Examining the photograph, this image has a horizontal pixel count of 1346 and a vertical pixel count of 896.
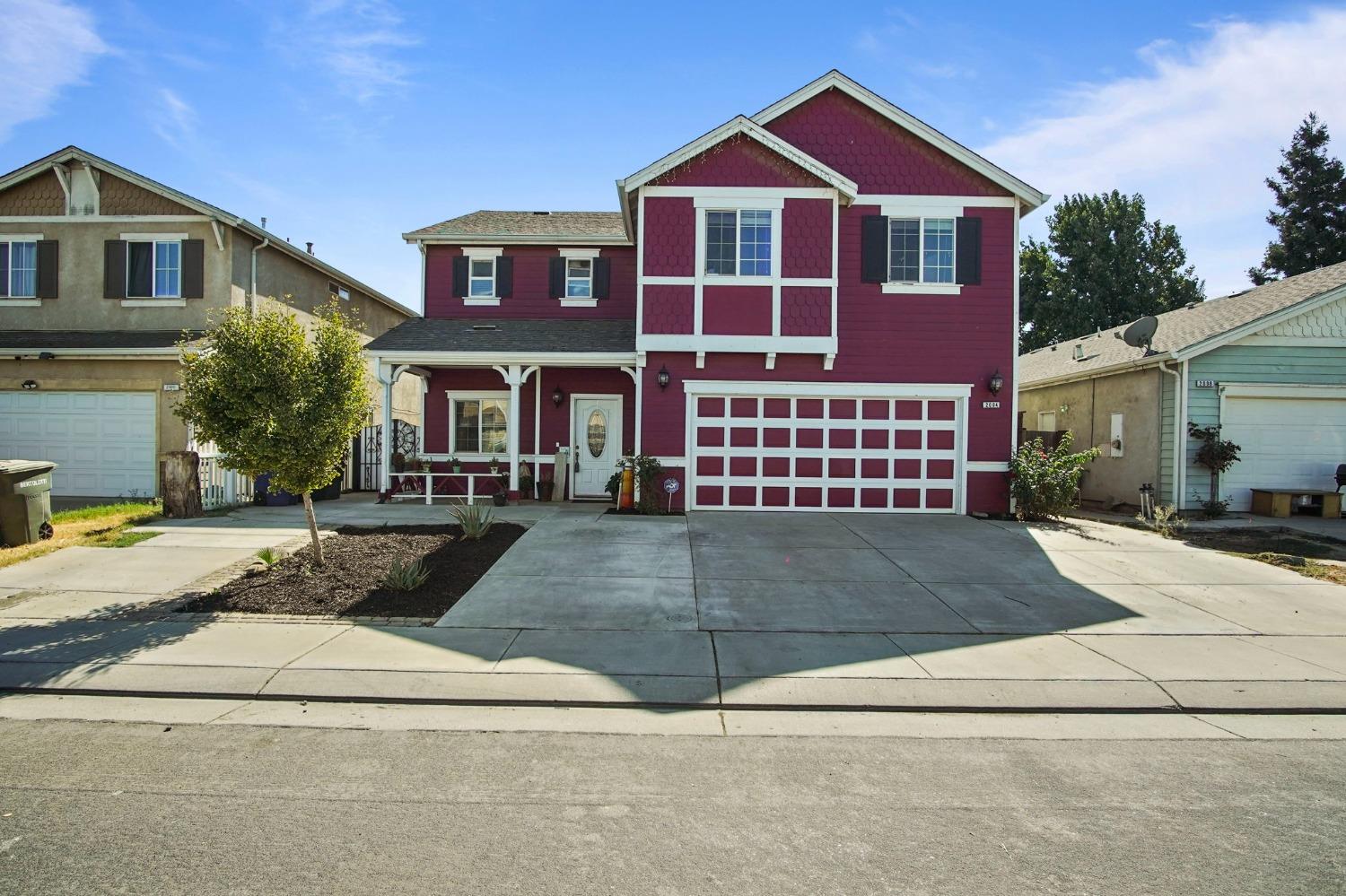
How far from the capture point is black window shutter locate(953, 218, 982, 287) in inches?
568

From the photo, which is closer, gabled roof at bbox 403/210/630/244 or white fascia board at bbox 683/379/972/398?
white fascia board at bbox 683/379/972/398

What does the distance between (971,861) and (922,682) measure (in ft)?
8.50

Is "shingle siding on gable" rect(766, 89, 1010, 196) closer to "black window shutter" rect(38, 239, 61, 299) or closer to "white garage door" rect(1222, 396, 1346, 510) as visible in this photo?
"white garage door" rect(1222, 396, 1346, 510)

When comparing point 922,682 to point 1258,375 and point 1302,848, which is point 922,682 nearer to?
point 1302,848

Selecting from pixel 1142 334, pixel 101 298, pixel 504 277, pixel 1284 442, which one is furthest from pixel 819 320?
pixel 101 298

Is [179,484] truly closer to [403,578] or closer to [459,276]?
[403,578]

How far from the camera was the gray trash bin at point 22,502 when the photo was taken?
10.0 meters

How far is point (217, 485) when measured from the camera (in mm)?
13812

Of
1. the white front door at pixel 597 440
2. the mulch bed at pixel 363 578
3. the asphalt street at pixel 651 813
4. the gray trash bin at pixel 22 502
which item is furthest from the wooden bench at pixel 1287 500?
the gray trash bin at pixel 22 502

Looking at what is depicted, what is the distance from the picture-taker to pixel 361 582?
28.2ft

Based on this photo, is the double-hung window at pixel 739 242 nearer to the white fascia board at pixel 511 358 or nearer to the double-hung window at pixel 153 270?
the white fascia board at pixel 511 358

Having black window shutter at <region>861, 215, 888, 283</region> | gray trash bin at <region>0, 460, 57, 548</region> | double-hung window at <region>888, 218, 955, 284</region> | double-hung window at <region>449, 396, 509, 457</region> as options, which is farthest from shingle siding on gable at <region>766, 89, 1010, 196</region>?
gray trash bin at <region>0, 460, 57, 548</region>

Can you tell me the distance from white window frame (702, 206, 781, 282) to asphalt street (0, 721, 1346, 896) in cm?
1058

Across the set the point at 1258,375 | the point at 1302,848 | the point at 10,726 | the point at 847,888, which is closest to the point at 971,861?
the point at 847,888
